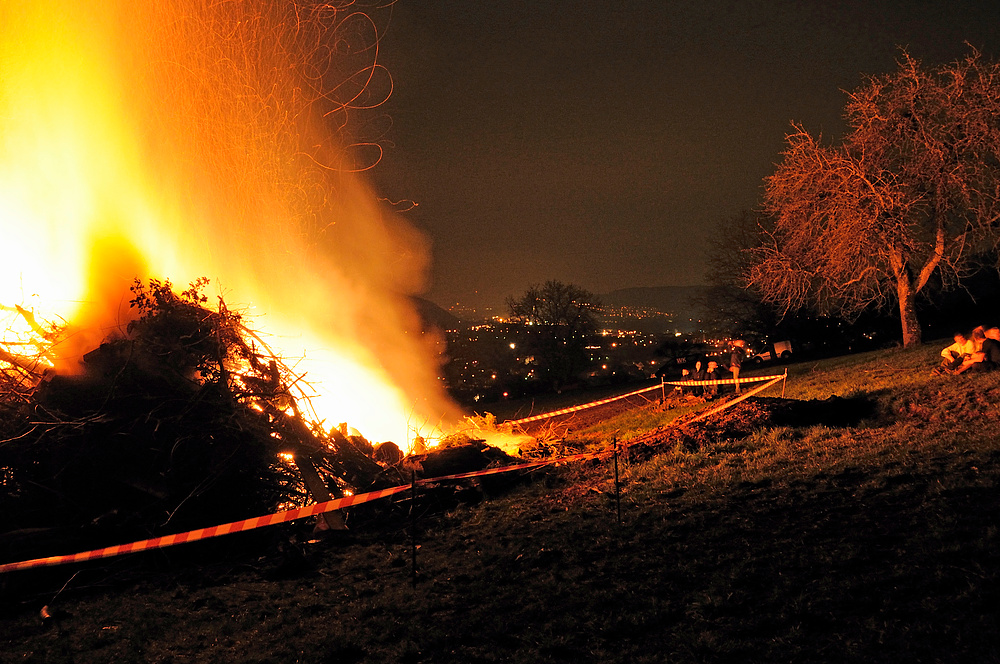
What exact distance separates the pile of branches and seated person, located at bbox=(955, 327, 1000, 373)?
34.6ft

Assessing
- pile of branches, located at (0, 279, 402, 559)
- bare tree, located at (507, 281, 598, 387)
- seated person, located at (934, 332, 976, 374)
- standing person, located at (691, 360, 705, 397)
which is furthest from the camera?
bare tree, located at (507, 281, 598, 387)

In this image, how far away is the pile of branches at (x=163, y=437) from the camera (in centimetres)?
751

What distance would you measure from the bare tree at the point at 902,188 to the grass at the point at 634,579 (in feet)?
41.5

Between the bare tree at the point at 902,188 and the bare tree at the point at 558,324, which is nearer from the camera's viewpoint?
the bare tree at the point at 902,188

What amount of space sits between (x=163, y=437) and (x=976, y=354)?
13632 millimetres

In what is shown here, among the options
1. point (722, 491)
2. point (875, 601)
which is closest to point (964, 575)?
point (875, 601)

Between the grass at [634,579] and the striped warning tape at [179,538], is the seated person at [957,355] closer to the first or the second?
the grass at [634,579]

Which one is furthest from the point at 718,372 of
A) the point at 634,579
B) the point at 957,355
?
the point at 634,579

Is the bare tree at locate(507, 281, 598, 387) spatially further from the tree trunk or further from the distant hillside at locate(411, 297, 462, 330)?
the tree trunk

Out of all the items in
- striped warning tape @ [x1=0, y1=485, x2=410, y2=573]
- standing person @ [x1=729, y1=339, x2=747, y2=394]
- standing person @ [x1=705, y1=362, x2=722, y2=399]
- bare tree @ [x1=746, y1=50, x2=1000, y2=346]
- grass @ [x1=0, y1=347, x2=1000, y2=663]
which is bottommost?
grass @ [x1=0, y1=347, x2=1000, y2=663]

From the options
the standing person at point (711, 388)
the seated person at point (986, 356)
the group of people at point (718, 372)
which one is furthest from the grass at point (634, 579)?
the standing person at point (711, 388)

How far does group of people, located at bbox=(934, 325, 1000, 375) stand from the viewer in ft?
36.9

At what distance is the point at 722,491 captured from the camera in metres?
7.21

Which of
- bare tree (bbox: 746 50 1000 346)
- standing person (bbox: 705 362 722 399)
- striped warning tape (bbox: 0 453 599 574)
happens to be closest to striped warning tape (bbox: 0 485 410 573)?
striped warning tape (bbox: 0 453 599 574)
